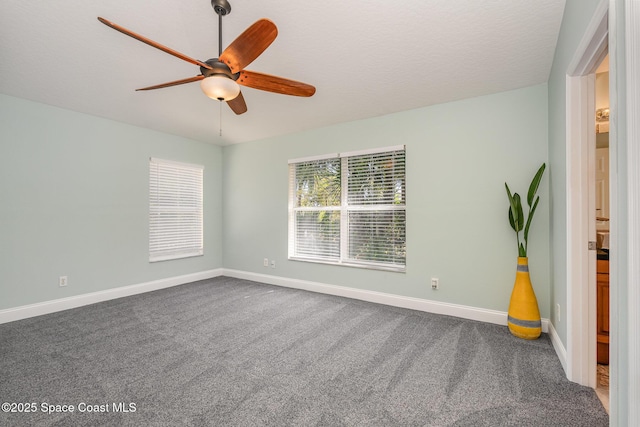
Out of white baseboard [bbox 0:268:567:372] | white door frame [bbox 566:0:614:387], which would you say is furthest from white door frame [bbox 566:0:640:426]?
white baseboard [bbox 0:268:567:372]

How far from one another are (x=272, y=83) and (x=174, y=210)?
3453 mm

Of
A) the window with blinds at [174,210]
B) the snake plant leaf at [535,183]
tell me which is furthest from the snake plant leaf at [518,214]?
the window with blinds at [174,210]

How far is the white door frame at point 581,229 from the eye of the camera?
1.84 metres

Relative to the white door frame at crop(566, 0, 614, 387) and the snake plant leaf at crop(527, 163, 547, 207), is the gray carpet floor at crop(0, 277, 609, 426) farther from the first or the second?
the snake plant leaf at crop(527, 163, 547, 207)

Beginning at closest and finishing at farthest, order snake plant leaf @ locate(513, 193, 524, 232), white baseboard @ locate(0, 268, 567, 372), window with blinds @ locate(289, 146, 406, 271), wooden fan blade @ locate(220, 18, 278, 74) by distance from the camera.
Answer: wooden fan blade @ locate(220, 18, 278, 74) < snake plant leaf @ locate(513, 193, 524, 232) < white baseboard @ locate(0, 268, 567, 372) < window with blinds @ locate(289, 146, 406, 271)

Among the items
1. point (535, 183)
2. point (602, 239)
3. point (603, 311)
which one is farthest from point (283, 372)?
point (602, 239)

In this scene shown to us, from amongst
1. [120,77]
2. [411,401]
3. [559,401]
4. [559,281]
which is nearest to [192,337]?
[411,401]

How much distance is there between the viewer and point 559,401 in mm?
1715

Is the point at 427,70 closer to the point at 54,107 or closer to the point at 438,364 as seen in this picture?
the point at 438,364

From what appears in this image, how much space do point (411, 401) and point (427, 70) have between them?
2.67 m

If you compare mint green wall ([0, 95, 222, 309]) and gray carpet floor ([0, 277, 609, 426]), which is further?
mint green wall ([0, 95, 222, 309])

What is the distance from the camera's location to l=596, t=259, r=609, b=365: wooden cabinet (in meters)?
2.07

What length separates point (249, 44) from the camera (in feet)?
5.30

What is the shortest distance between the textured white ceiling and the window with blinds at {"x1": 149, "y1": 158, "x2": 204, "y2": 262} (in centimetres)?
125
